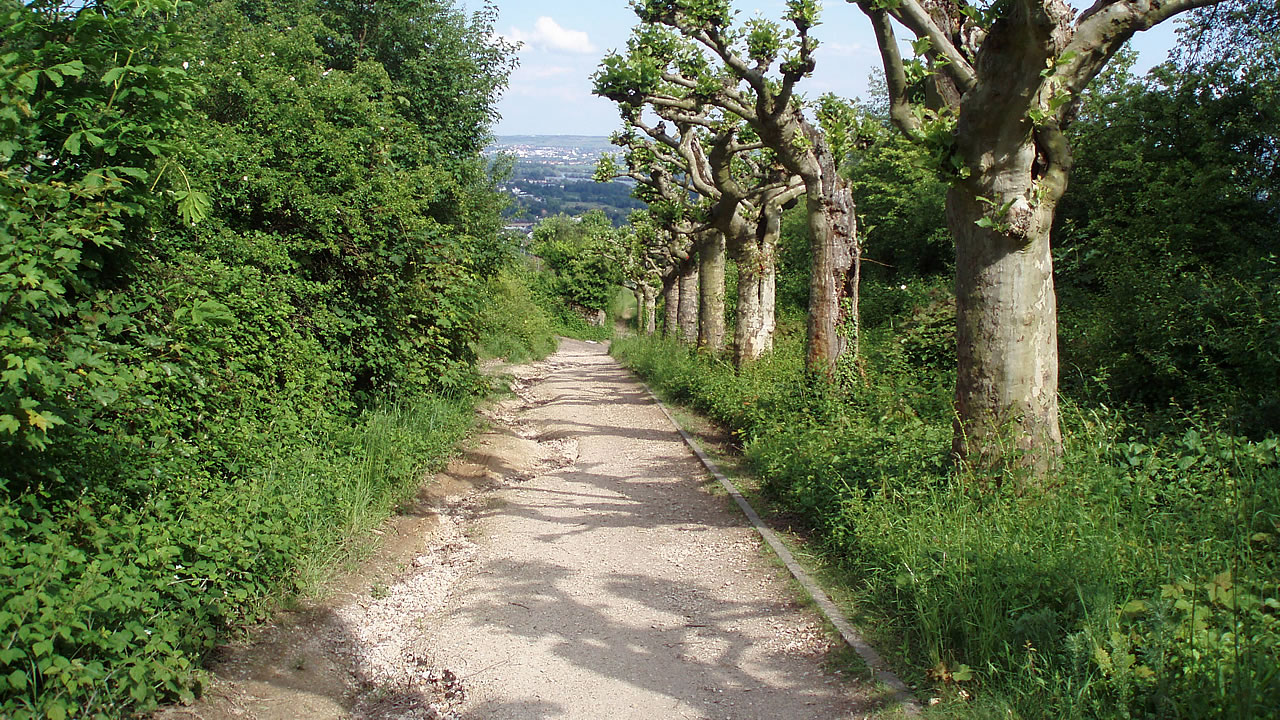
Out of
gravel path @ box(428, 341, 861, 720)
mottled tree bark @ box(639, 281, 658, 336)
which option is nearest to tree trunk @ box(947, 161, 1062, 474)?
gravel path @ box(428, 341, 861, 720)

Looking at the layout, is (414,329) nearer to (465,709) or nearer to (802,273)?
(465,709)

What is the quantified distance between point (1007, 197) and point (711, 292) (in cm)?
1450

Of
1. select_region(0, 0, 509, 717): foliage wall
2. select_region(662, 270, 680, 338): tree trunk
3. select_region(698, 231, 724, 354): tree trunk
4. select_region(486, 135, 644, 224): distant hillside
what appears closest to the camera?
select_region(0, 0, 509, 717): foliage wall

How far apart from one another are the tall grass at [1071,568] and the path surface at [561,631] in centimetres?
62

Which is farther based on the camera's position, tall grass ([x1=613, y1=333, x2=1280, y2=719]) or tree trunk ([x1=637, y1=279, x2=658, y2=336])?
tree trunk ([x1=637, y1=279, x2=658, y2=336])

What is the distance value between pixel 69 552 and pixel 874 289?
75.3 feet

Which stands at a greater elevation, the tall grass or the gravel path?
the tall grass

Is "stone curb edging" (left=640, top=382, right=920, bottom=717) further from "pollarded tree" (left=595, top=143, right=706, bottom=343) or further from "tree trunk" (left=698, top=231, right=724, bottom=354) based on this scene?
"pollarded tree" (left=595, top=143, right=706, bottom=343)

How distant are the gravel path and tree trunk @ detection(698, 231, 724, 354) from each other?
32.2 ft

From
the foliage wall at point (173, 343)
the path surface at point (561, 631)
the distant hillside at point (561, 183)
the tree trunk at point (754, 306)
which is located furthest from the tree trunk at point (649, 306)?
the distant hillside at point (561, 183)

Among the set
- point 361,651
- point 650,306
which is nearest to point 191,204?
point 361,651

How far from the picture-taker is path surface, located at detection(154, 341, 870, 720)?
4.82 meters

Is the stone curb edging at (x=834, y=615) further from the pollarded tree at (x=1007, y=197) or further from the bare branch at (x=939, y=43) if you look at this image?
the bare branch at (x=939, y=43)

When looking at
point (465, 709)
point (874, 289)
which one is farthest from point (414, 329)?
point (874, 289)
